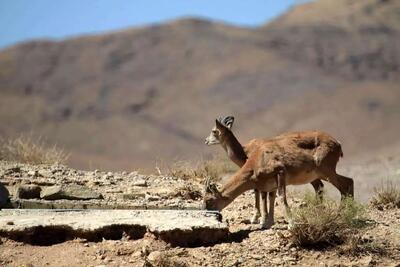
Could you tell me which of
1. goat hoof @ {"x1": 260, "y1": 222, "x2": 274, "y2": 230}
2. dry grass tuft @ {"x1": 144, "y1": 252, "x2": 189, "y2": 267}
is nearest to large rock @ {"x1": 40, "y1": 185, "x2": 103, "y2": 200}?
goat hoof @ {"x1": 260, "y1": 222, "x2": 274, "y2": 230}

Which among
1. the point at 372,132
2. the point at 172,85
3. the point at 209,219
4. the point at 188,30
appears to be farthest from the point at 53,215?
the point at 188,30

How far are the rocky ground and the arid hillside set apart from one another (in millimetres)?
51055

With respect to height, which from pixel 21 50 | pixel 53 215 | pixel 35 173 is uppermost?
pixel 21 50

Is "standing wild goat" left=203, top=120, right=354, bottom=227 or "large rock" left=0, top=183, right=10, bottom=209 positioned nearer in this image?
"standing wild goat" left=203, top=120, right=354, bottom=227

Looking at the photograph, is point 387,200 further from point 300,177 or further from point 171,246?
point 171,246

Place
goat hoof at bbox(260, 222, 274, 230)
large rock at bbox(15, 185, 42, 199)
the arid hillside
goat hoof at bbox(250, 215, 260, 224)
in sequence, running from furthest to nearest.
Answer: the arid hillside < large rock at bbox(15, 185, 42, 199) < goat hoof at bbox(250, 215, 260, 224) < goat hoof at bbox(260, 222, 274, 230)

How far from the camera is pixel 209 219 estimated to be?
11.0 m

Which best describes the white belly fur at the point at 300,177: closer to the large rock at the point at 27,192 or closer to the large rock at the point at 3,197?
the large rock at the point at 27,192

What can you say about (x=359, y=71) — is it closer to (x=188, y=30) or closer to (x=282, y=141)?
(x=188, y=30)

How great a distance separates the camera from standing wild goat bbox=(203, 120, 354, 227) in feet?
38.7

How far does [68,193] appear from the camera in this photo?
13.0m

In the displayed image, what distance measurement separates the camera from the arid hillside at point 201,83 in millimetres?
71000

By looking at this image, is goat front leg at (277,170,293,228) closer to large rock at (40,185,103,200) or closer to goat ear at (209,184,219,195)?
goat ear at (209,184,219,195)

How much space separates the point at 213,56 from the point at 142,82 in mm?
8154
